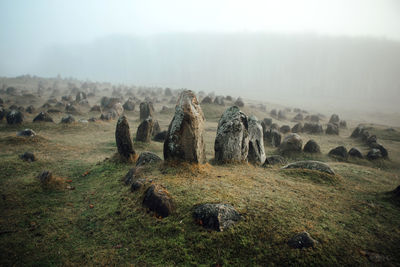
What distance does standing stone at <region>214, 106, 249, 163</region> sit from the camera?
956 cm

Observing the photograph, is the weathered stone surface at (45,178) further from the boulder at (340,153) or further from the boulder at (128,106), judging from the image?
the boulder at (128,106)

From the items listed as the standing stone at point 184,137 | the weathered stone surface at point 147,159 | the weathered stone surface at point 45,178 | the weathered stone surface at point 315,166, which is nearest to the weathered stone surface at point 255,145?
the weathered stone surface at point 315,166

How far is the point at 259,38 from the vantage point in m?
138

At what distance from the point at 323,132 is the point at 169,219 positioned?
21.4 meters

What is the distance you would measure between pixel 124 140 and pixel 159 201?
4929mm

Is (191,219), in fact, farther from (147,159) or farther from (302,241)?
(147,159)

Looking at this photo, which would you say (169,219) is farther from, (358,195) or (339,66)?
(339,66)

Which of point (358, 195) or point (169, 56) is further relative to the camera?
point (169, 56)

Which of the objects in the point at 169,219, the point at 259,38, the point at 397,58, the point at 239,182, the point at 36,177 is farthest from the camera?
the point at 259,38

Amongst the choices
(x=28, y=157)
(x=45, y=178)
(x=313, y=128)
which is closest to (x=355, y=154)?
(x=313, y=128)

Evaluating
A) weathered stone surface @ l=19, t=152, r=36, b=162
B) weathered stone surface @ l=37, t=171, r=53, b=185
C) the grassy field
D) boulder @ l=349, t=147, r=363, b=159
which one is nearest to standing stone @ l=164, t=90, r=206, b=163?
the grassy field

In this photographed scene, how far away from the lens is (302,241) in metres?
4.56

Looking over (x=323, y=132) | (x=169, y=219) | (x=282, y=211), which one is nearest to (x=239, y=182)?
(x=282, y=211)

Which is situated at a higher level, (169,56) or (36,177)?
(169,56)
